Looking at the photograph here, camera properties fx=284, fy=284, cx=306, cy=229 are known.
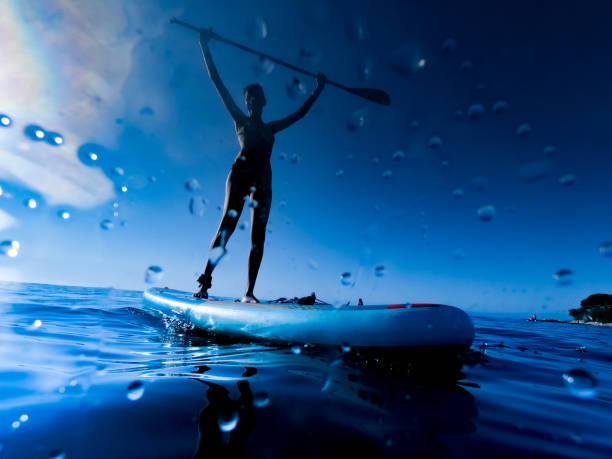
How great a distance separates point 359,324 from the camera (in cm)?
249

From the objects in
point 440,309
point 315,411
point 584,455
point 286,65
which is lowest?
point 584,455

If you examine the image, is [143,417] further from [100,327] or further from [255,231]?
[100,327]

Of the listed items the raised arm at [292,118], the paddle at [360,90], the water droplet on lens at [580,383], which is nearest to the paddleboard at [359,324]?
the water droplet on lens at [580,383]

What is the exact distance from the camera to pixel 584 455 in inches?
43.9

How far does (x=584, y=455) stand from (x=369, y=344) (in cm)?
143

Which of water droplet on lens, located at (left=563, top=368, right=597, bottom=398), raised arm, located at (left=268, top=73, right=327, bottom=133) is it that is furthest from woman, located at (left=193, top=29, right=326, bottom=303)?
water droplet on lens, located at (left=563, top=368, right=597, bottom=398)

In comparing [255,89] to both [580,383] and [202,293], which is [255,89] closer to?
[202,293]

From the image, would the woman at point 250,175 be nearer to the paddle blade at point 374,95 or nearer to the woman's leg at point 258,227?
the woman's leg at point 258,227

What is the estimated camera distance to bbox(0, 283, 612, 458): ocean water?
1.04 metres

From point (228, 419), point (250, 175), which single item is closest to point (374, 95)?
point (250, 175)

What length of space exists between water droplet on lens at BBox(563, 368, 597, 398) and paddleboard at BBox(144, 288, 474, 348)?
720 millimetres

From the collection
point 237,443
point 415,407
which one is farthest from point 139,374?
point 415,407

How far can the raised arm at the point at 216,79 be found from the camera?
4.25 m

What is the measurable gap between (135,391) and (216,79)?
165 inches
